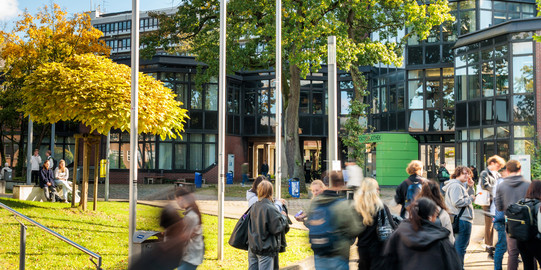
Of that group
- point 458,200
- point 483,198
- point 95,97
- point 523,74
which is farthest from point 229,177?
point 458,200

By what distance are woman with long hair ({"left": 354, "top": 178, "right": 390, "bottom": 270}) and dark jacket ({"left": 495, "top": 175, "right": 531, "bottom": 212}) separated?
2.44m

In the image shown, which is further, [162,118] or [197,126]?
[197,126]

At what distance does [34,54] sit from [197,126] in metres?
10.6

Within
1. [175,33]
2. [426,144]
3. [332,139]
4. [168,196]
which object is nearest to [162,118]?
[332,139]

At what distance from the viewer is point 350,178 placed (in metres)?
7.68

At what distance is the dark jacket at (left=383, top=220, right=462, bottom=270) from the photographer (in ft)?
15.4

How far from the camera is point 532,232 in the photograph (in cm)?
718

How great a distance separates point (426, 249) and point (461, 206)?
3.73m

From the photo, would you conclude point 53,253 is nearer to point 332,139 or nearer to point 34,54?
point 332,139

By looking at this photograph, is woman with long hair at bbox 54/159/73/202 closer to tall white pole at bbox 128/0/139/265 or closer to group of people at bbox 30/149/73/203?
group of people at bbox 30/149/73/203

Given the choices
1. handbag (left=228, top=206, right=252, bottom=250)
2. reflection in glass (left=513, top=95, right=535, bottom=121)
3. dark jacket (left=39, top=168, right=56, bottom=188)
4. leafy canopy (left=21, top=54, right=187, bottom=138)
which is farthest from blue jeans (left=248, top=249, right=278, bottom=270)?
reflection in glass (left=513, top=95, right=535, bottom=121)

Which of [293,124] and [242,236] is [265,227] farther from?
[293,124]

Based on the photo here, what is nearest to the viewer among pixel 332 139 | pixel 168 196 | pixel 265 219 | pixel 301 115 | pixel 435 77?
pixel 168 196

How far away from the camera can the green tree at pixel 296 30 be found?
20422 mm
